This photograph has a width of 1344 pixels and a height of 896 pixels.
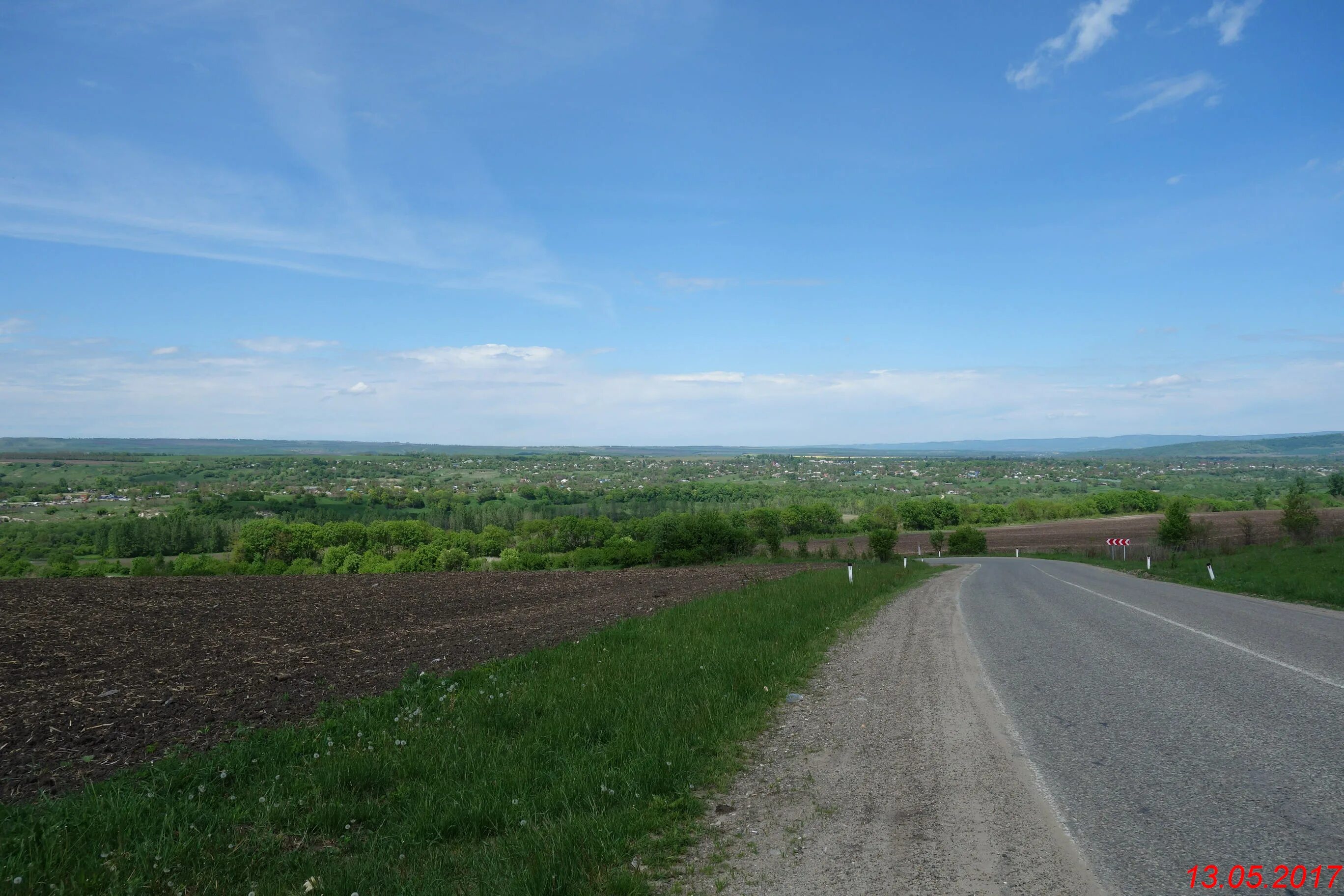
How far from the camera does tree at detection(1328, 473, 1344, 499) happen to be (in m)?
94.8

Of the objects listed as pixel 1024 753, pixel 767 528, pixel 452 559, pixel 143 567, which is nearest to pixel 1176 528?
pixel 767 528

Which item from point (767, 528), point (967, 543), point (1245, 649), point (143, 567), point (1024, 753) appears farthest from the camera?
point (967, 543)

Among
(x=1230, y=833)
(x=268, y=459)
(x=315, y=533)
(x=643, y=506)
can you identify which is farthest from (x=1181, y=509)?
(x=268, y=459)

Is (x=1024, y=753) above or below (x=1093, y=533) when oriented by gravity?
above

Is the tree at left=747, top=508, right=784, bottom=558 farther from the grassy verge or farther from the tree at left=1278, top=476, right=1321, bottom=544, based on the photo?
the tree at left=1278, top=476, right=1321, bottom=544

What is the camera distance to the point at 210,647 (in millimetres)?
12297

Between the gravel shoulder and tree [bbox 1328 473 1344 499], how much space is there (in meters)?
121

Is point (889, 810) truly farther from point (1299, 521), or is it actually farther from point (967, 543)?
point (967, 543)

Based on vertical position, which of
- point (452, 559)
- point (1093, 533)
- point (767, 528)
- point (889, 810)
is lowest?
point (1093, 533)

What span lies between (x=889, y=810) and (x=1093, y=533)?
89624mm

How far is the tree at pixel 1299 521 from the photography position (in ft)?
119
